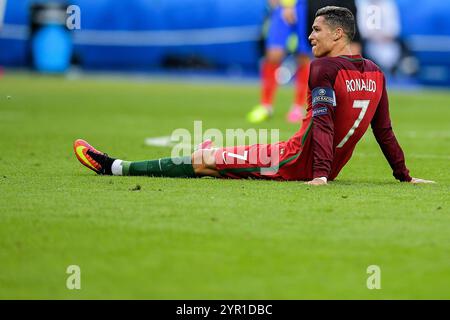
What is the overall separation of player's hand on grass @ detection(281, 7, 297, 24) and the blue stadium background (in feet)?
35.0

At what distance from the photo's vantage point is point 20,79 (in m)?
25.1

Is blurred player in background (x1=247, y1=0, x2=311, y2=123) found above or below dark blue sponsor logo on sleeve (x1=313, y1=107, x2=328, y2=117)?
above

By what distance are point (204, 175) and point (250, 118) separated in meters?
7.36

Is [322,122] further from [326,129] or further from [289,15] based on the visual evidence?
[289,15]

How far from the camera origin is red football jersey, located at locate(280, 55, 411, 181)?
24.4 ft

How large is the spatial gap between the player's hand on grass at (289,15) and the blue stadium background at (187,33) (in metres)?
10.7

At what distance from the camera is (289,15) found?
16.3m

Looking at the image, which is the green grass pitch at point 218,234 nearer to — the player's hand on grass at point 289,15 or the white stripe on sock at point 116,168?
the white stripe on sock at point 116,168

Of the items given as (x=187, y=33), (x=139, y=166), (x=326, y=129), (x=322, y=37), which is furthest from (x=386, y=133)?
(x=187, y=33)

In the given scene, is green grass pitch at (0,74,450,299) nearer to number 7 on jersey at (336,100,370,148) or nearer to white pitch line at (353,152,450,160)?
white pitch line at (353,152,450,160)

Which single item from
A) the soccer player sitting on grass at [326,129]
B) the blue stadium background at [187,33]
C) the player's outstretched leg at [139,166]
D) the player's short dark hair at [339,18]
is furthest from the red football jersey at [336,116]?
the blue stadium background at [187,33]

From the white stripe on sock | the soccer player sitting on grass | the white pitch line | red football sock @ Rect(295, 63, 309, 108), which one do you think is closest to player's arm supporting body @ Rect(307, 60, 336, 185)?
the soccer player sitting on grass

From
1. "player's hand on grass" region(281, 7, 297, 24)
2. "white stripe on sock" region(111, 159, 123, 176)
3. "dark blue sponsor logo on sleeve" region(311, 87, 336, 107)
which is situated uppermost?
"player's hand on grass" region(281, 7, 297, 24)

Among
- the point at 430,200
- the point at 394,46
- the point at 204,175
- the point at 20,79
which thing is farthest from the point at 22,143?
the point at 394,46
